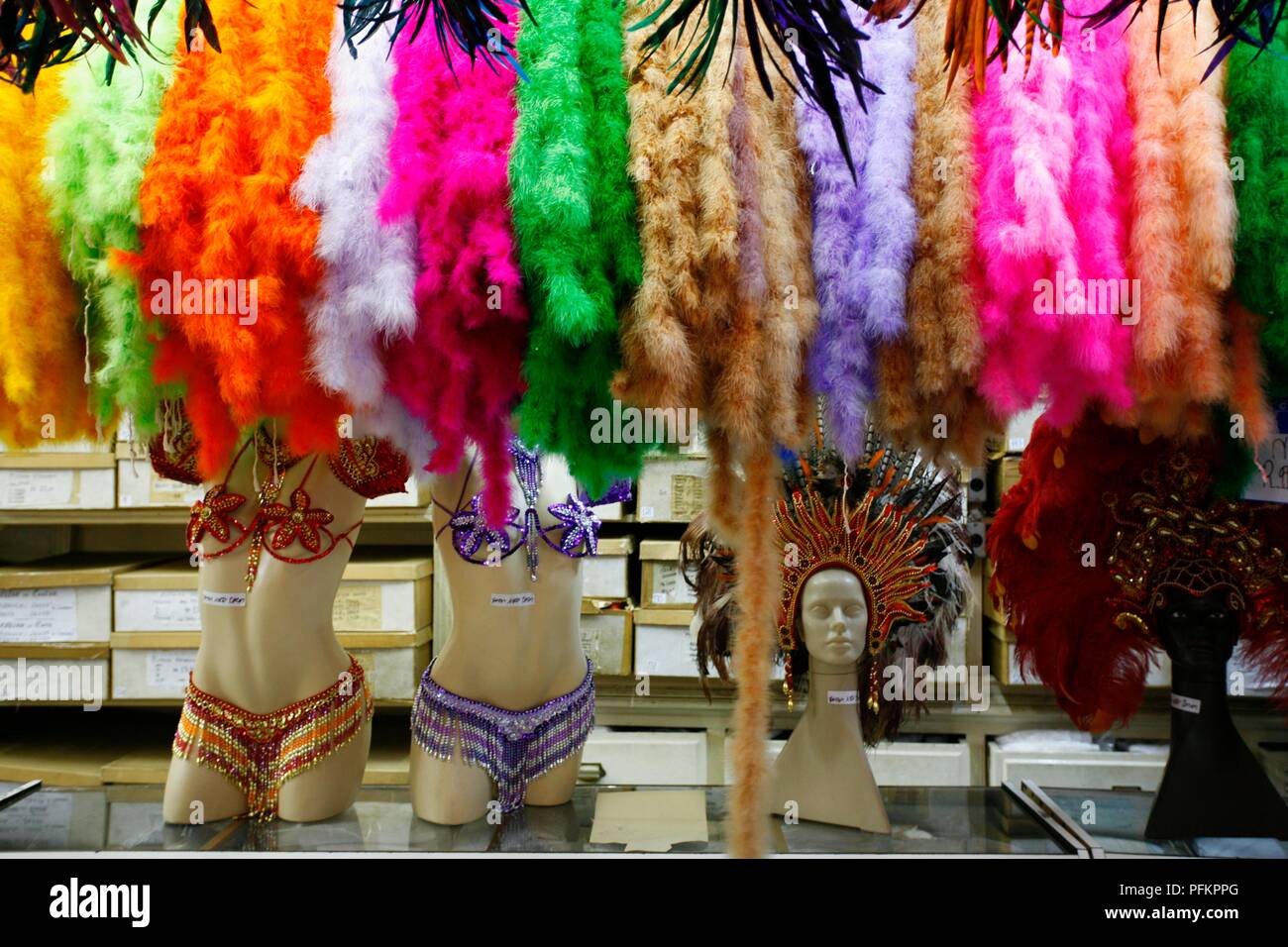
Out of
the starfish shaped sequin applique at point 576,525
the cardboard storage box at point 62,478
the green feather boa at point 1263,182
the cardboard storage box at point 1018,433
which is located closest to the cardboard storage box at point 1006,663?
the cardboard storage box at point 1018,433

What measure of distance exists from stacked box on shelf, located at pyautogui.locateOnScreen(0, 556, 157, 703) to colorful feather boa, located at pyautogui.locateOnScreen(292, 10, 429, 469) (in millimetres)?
1260

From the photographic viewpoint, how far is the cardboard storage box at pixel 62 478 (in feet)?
7.27

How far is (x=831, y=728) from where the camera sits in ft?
5.83

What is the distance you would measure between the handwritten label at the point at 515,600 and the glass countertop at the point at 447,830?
0.36 m

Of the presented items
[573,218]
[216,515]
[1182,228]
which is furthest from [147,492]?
[1182,228]

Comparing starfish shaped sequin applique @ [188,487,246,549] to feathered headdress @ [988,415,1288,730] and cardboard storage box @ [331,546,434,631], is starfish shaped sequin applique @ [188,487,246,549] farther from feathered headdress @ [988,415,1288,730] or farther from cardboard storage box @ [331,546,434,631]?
feathered headdress @ [988,415,1288,730]

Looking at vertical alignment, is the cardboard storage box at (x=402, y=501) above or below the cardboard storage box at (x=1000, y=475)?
below

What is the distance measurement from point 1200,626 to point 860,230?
94 cm

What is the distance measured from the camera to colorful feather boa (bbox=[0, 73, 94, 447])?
3.98 feet

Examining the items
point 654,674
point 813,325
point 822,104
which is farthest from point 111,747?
point 822,104

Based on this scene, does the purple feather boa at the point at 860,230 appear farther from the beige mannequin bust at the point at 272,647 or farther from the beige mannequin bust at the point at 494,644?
the beige mannequin bust at the point at 272,647

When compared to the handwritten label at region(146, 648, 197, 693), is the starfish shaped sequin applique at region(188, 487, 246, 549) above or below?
above

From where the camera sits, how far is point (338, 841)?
61.1 inches

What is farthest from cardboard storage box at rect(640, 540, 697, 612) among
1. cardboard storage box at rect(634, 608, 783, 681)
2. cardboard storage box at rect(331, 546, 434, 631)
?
cardboard storage box at rect(331, 546, 434, 631)
